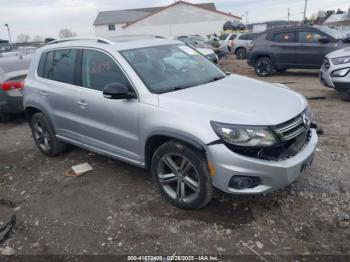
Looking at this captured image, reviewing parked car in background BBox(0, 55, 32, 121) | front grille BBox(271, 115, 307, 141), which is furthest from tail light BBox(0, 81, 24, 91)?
front grille BBox(271, 115, 307, 141)

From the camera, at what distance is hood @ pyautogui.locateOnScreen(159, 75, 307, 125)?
2.86m

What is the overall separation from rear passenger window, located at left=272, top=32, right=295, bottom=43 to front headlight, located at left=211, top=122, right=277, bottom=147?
30.4ft

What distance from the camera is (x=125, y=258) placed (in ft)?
9.25

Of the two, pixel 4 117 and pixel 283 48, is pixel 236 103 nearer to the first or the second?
pixel 4 117

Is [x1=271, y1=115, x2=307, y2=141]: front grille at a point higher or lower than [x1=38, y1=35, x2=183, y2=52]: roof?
lower

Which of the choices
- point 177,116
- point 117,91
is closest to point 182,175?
point 177,116

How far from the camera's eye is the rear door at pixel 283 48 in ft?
35.6

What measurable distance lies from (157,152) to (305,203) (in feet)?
5.54

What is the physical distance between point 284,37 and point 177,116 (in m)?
9.44

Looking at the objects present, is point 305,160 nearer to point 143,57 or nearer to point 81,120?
point 143,57

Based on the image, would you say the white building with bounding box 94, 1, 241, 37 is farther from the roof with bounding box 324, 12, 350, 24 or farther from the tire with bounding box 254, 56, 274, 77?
the tire with bounding box 254, 56, 274, 77

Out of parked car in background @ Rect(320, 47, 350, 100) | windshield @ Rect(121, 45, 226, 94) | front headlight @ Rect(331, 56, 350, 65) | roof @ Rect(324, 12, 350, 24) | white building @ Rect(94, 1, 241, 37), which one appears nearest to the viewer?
windshield @ Rect(121, 45, 226, 94)

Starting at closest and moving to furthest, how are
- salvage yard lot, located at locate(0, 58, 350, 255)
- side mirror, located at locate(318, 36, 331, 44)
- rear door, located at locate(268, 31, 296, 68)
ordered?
salvage yard lot, located at locate(0, 58, 350, 255) < side mirror, located at locate(318, 36, 331, 44) < rear door, located at locate(268, 31, 296, 68)

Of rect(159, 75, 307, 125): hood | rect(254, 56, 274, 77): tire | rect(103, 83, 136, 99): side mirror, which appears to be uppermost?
rect(103, 83, 136, 99): side mirror
